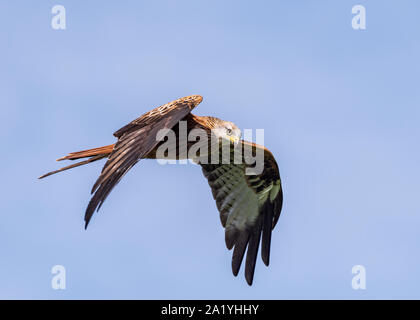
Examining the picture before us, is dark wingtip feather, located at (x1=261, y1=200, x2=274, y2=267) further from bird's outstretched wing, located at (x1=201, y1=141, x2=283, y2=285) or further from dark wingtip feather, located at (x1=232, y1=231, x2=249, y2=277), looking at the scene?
dark wingtip feather, located at (x1=232, y1=231, x2=249, y2=277)

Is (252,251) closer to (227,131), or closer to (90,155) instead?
(227,131)

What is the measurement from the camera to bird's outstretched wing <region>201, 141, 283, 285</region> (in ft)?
35.6

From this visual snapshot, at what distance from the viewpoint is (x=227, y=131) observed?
10328 mm

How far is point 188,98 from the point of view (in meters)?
10.1

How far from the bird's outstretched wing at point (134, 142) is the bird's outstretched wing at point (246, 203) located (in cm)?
147

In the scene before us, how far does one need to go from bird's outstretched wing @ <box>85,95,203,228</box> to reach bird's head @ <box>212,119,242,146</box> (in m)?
0.49

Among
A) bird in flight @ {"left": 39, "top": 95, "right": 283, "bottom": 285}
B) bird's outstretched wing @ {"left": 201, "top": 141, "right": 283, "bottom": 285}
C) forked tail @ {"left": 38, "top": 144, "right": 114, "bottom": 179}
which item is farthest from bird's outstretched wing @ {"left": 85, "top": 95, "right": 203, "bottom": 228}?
bird's outstretched wing @ {"left": 201, "top": 141, "right": 283, "bottom": 285}

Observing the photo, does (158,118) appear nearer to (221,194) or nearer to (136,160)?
(136,160)

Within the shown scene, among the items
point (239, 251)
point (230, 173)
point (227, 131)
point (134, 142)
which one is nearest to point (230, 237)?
point (239, 251)

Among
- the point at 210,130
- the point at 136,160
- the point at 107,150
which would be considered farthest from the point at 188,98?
the point at 136,160

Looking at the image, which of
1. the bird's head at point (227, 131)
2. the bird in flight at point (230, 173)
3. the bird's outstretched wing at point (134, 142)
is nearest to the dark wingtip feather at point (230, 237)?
the bird in flight at point (230, 173)

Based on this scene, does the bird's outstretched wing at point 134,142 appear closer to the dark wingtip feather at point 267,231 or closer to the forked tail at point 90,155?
the forked tail at point 90,155

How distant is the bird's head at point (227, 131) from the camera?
1031 centimetres

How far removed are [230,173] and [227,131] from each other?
1007 mm
